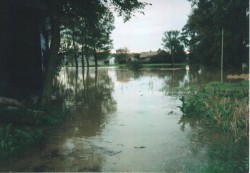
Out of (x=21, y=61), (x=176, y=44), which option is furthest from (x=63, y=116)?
(x=176, y=44)

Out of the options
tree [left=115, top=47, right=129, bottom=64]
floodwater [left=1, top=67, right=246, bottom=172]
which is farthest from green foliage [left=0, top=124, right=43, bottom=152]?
tree [left=115, top=47, right=129, bottom=64]

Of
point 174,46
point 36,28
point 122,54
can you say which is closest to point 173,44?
point 174,46

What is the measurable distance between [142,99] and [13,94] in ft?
25.0

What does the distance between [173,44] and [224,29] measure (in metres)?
34.9

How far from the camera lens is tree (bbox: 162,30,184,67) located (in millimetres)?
80188

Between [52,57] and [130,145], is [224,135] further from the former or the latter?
[52,57]

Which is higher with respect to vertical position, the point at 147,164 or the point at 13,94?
the point at 13,94

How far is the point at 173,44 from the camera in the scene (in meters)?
80.1

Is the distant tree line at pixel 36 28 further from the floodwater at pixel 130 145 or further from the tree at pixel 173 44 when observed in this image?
the tree at pixel 173 44

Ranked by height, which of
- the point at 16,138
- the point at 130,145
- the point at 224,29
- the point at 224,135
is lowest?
the point at 130,145

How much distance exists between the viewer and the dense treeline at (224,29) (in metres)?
44.0

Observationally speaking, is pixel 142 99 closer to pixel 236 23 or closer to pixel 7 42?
pixel 7 42

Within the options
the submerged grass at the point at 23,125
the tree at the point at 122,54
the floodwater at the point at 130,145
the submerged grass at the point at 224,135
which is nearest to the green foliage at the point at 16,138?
the submerged grass at the point at 23,125

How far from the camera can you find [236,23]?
1763 inches
